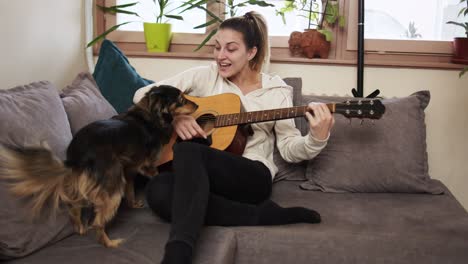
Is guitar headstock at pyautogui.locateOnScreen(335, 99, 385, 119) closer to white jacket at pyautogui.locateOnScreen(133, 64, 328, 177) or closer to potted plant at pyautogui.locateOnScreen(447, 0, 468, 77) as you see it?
white jacket at pyautogui.locateOnScreen(133, 64, 328, 177)

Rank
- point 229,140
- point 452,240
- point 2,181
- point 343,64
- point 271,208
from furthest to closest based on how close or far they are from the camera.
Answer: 1. point 343,64
2. point 229,140
3. point 271,208
4. point 452,240
5. point 2,181

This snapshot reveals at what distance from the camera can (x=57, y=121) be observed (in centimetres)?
Result: 176

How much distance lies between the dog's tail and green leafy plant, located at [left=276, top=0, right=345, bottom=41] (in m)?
1.65

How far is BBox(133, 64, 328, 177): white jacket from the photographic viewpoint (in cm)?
213

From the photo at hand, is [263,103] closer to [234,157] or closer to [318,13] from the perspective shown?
[234,157]

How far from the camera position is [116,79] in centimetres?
243

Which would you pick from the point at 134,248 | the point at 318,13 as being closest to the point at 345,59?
the point at 318,13

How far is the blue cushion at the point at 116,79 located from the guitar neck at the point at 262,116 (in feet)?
1.87

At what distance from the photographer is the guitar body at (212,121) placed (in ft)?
6.74

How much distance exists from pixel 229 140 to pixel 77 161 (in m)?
0.66

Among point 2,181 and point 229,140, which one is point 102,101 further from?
point 2,181

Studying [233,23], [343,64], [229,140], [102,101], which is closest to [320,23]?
→ [343,64]

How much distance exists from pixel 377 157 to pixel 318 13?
959 mm

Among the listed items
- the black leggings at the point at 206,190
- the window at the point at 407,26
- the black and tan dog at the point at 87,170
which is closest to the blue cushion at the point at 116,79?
the black and tan dog at the point at 87,170
